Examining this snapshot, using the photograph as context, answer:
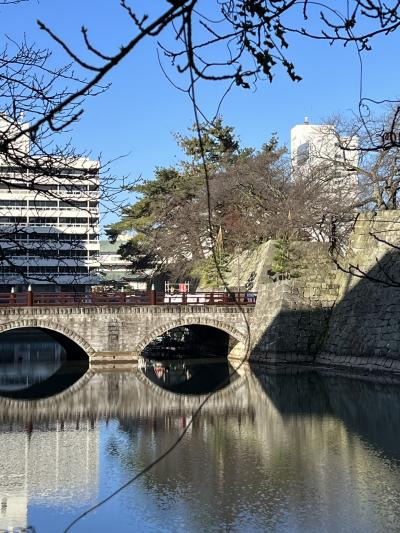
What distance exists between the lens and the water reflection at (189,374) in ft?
90.1

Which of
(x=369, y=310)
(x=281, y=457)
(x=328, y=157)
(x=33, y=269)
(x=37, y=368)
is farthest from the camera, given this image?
(x=33, y=269)

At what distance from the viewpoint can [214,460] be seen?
14.8 meters

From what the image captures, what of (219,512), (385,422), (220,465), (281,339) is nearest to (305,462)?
(220,465)

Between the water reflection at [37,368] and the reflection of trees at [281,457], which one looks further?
the water reflection at [37,368]

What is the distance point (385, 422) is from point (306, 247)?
56.7ft

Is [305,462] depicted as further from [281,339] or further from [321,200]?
[321,200]

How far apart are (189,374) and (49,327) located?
6753mm

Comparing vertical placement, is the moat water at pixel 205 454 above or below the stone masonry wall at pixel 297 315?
below

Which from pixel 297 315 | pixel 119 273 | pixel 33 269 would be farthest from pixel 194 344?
pixel 119 273

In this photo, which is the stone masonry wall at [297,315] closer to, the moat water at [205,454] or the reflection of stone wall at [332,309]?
the reflection of stone wall at [332,309]

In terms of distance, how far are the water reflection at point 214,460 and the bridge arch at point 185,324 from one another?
7500 mm

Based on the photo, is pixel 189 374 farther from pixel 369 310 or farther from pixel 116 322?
pixel 369 310

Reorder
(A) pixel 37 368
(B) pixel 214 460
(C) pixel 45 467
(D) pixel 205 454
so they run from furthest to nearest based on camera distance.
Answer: (A) pixel 37 368 < (D) pixel 205 454 < (B) pixel 214 460 < (C) pixel 45 467

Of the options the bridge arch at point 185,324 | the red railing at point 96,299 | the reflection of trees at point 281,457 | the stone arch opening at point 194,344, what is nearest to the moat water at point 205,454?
the reflection of trees at point 281,457
